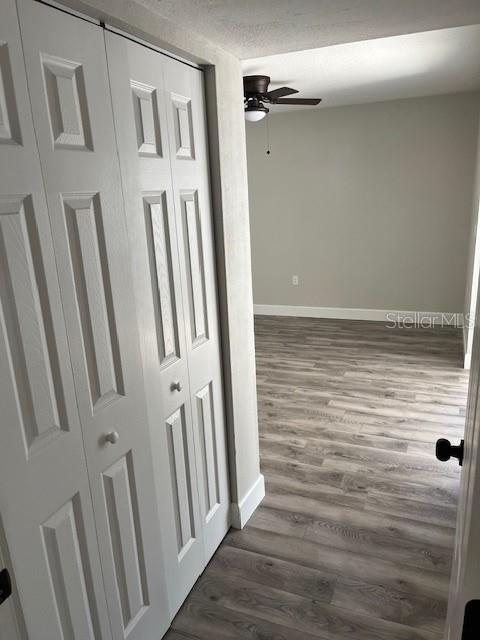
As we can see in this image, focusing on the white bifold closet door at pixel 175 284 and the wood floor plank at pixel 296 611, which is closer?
the white bifold closet door at pixel 175 284

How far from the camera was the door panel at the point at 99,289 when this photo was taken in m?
1.15

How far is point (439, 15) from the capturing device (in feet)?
5.27

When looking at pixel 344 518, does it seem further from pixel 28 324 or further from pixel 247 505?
pixel 28 324

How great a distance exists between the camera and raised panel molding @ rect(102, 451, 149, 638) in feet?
4.79

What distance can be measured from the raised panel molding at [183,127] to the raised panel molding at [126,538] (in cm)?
107

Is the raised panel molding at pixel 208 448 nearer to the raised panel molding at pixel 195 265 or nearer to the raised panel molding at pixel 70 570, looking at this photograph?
the raised panel molding at pixel 195 265

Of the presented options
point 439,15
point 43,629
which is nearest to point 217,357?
point 43,629

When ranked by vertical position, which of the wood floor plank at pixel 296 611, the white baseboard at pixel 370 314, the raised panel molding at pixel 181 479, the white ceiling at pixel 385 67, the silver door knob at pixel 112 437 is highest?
the white ceiling at pixel 385 67

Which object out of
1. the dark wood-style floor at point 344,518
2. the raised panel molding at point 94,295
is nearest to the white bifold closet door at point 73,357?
the raised panel molding at point 94,295

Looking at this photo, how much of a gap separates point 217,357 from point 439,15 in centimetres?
150

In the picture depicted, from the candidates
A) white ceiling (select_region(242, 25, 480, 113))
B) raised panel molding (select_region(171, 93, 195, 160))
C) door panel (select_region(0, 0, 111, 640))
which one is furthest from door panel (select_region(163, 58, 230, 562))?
white ceiling (select_region(242, 25, 480, 113))

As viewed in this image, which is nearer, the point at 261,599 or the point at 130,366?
the point at 130,366

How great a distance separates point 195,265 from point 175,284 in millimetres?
165

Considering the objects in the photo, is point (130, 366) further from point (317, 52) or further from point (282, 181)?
point (282, 181)
